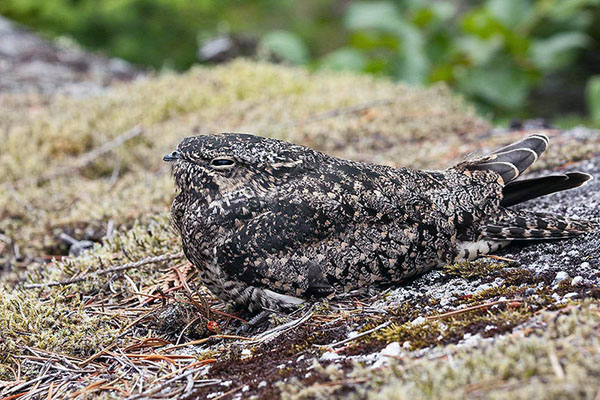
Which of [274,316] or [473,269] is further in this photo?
[473,269]

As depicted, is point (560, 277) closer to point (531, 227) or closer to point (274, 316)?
point (531, 227)

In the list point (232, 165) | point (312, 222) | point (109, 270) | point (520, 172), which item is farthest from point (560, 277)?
point (109, 270)

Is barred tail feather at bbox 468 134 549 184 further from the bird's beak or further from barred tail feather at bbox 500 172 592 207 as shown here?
the bird's beak

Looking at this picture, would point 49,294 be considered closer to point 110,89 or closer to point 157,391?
point 157,391

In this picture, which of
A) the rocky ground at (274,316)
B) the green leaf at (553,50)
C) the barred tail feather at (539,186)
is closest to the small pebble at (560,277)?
the rocky ground at (274,316)

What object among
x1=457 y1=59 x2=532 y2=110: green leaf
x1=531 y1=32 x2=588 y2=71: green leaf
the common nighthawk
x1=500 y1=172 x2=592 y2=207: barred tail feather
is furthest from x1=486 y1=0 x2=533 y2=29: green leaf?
the common nighthawk

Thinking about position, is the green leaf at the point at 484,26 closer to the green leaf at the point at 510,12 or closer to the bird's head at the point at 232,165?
the green leaf at the point at 510,12
